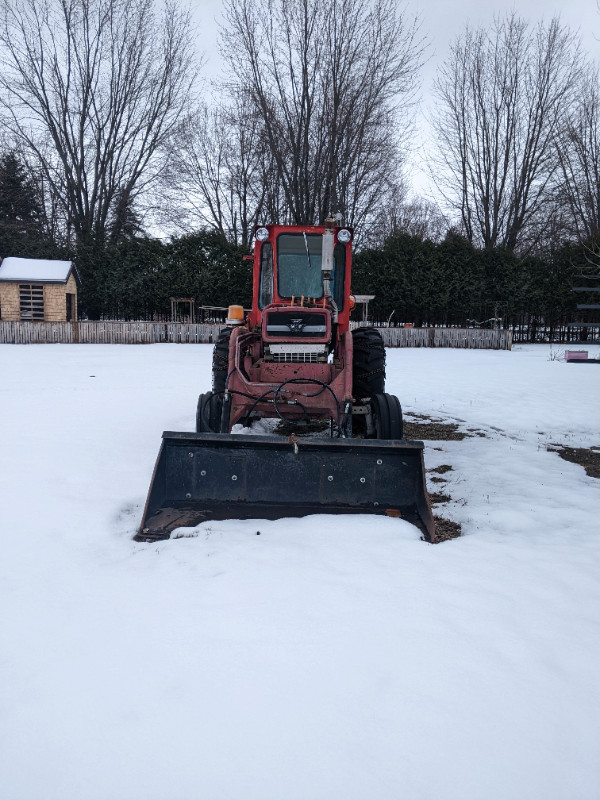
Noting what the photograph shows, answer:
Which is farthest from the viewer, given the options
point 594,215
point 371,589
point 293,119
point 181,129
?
point 181,129

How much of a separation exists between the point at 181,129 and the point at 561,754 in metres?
30.7

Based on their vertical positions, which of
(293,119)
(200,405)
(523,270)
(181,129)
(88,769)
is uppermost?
(181,129)

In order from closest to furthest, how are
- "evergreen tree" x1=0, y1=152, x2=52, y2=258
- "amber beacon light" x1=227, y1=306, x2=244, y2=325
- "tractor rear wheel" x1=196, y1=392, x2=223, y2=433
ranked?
"tractor rear wheel" x1=196, y1=392, x2=223, y2=433
"amber beacon light" x1=227, y1=306, x2=244, y2=325
"evergreen tree" x1=0, y1=152, x2=52, y2=258

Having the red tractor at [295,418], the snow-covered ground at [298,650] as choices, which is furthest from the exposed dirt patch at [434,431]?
the snow-covered ground at [298,650]

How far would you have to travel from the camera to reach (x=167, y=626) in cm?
238

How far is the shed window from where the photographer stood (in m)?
20.7

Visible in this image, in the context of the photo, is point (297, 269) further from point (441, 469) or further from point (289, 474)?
point (289, 474)

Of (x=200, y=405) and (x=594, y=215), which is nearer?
(x=200, y=405)

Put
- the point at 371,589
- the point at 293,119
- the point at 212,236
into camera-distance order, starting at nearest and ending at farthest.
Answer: the point at 371,589
the point at 293,119
the point at 212,236

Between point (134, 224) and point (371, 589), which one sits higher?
point (134, 224)

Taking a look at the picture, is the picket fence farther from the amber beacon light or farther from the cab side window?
the amber beacon light

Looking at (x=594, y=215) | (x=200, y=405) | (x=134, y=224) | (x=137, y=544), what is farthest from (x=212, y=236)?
(x=137, y=544)

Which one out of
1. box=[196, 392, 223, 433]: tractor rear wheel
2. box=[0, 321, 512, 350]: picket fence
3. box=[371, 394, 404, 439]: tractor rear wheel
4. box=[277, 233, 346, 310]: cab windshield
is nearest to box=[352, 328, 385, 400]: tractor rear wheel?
box=[371, 394, 404, 439]: tractor rear wheel

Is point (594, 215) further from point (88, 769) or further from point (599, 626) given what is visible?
point (88, 769)
